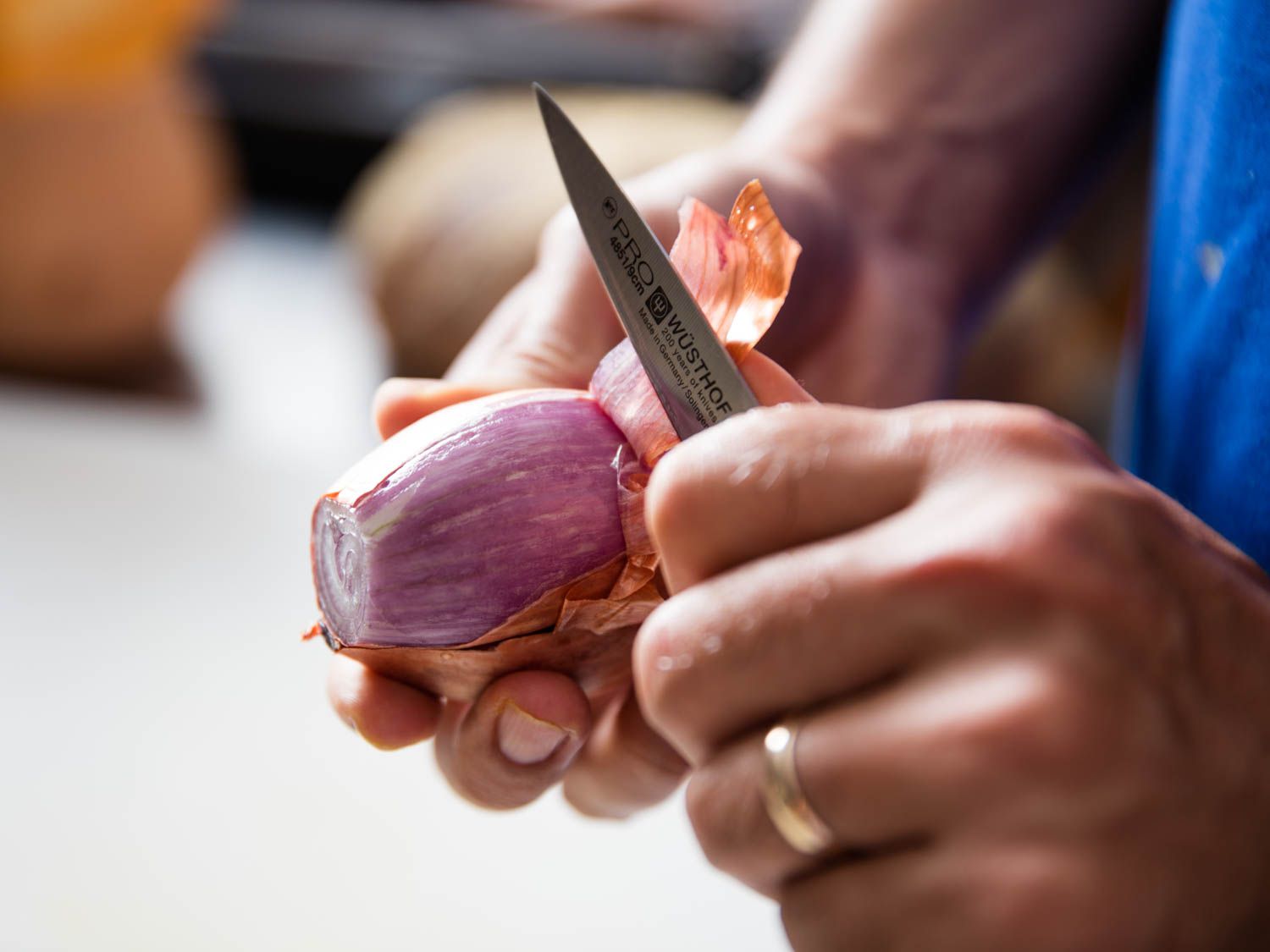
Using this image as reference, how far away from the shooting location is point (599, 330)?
0.62m

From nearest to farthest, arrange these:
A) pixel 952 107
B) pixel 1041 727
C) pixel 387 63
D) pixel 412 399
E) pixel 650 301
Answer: pixel 1041 727 < pixel 650 301 < pixel 412 399 < pixel 952 107 < pixel 387 63

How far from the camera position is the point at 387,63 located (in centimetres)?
209

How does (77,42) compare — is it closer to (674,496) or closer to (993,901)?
(674,496)

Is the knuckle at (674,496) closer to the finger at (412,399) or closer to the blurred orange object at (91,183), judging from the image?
the finger at (412,399)

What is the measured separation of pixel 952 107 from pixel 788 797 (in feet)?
1.84

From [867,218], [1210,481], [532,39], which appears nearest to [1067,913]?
[1210,481]

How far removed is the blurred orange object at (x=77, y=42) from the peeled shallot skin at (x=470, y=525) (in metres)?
1.23

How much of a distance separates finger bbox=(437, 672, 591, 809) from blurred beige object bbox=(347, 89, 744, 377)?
96cm

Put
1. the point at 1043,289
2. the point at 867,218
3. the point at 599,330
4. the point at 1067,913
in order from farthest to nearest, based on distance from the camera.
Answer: the point at 1043,289 → the point at 867,218 → the point at 599,330 → the point at 1067,913

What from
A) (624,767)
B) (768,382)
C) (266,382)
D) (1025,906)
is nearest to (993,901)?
(1025,906)

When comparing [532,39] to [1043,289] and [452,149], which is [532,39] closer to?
[452,149]

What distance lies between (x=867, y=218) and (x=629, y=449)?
310 millimetres

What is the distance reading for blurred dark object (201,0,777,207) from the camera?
2.00m

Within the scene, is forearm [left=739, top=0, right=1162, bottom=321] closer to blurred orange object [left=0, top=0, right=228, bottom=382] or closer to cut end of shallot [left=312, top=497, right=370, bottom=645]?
cut end of shallot [left=312, top=497, right=370, bottom=645]
